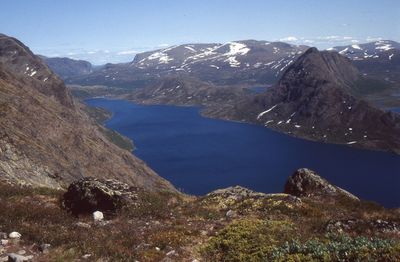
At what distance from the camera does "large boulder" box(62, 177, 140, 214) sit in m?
29.0

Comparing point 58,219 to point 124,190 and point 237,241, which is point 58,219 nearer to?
point 124,190

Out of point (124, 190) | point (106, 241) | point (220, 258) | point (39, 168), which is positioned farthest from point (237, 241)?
point (39, 168)

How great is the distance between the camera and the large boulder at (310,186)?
37688 millimetres

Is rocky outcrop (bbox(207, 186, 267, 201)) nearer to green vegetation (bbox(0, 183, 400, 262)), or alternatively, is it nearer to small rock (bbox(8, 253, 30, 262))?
green vegetation (bbox(0, 183, 400, 262))

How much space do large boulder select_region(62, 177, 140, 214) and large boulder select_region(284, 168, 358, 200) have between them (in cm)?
1633

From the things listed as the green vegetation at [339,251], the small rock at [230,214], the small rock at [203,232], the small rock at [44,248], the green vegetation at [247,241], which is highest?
the green vegetation at [339,251]

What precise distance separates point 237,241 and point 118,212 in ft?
37.6

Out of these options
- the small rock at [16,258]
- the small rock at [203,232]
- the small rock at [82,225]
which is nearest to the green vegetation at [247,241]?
the small rock at [203,232]

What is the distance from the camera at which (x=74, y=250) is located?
59.3 ft

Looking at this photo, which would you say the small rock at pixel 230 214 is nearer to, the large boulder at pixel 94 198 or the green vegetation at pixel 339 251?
the large boulder at pixel 94 198

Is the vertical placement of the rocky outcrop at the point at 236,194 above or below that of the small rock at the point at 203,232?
below

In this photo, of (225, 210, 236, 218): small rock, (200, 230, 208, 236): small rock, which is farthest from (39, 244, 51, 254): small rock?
(225, 210, 236, 218): small rock

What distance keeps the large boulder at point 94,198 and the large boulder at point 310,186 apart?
1633 centimetres

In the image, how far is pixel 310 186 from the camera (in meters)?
→ 39.1
